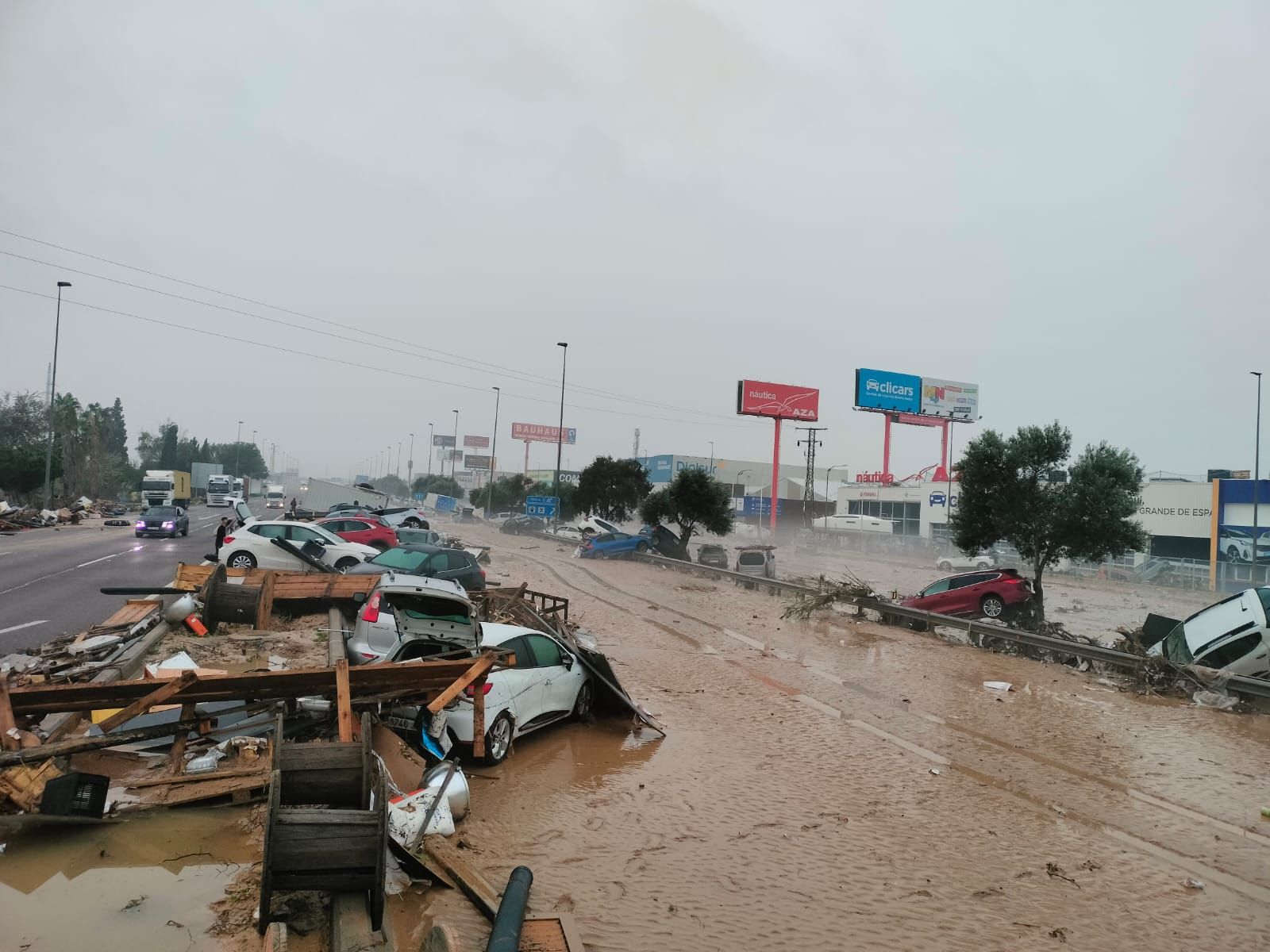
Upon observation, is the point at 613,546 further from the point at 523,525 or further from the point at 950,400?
the point at 950,400

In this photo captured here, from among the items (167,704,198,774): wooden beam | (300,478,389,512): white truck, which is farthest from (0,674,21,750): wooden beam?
(300,478,389,512): white truck

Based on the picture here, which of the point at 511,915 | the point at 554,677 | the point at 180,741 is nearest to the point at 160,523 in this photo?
the point at 554,677

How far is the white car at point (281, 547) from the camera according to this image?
1984 cm

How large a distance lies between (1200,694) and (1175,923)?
31.4ft

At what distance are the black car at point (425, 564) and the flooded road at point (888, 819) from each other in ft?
14.9

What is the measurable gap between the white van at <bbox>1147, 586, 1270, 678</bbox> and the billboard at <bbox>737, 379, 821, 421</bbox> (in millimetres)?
45022

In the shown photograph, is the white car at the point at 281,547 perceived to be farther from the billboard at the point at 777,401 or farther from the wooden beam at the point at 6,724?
the billboard at the point at 777,401

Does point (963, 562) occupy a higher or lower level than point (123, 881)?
lower

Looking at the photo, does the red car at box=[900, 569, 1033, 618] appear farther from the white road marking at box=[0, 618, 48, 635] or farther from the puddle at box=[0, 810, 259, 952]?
Answer: the white road marking at box=[0, 618, 48, 635]

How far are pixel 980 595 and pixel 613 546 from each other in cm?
2097

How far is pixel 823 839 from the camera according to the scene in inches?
271

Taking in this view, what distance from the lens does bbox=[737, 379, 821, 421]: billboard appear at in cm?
5988

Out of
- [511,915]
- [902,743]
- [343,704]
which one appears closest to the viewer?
[511,915]

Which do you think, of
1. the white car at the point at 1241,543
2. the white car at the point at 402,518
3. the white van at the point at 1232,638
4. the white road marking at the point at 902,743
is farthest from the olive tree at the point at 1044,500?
the white car at the point at 1241,543
